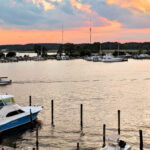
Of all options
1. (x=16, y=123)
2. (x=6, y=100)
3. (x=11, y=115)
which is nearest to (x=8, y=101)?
(x=6, y=100)

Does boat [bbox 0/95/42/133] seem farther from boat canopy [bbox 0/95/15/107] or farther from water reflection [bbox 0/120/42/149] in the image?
water reflection [bbox 0/120/42/149]

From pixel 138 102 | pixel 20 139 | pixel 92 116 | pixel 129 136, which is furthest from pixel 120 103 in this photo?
pixel 20 139

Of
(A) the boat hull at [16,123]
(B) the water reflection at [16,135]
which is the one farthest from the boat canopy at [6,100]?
(B) the water reflection at [16,135]

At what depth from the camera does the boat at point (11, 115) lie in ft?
134

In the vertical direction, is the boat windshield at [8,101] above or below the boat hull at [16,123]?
above

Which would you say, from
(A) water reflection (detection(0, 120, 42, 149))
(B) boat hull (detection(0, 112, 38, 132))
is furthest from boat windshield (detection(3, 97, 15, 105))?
(A) water reflection (detection(0, 120, 42, 149))

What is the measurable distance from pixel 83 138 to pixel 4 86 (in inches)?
2546

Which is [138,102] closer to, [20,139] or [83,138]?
[83,138]

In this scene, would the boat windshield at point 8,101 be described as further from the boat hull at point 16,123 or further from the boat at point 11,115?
the boat hull at point 16,123

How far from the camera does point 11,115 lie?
4200 cm

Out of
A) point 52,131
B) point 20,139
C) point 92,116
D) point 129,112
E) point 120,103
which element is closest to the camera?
point 20,139

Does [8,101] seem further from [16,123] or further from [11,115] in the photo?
[16,123]

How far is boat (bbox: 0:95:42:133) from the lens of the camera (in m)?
40.8

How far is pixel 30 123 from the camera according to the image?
4500cm
